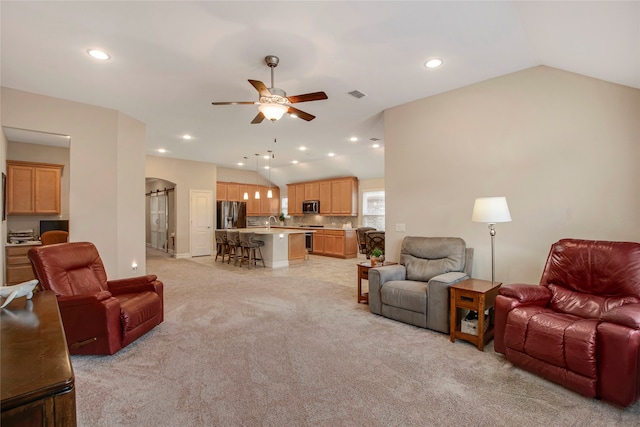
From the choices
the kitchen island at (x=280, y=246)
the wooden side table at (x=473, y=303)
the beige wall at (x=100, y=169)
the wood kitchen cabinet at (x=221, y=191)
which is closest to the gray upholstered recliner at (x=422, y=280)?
the wooden side table at (x=473, y=303)

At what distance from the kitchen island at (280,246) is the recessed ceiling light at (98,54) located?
14.9 feet

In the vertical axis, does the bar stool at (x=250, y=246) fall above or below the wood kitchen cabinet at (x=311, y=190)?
below

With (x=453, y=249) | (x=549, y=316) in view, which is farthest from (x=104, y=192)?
(x=549, y=316)

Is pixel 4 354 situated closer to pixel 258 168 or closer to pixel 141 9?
pixel 141 9

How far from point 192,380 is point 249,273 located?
416 cm

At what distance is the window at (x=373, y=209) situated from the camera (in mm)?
9070

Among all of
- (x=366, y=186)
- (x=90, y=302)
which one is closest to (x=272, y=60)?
(x=90, y=302)

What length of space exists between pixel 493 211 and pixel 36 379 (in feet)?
11.1

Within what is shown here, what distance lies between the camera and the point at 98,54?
311 cm

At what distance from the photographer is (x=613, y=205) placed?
2.89 meters

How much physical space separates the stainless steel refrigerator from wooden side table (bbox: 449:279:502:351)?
312 inches

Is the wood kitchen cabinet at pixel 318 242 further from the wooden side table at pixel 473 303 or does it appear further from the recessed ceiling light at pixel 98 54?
the recessed ceiling light at pixel 98 54

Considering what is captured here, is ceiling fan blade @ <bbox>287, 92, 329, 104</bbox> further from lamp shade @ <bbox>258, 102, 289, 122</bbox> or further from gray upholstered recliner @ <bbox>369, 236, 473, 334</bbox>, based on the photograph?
gray upholstered recliner @ <bbox>369, 236, 473, 334</bbox>

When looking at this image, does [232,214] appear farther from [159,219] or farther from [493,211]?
[493,211]
